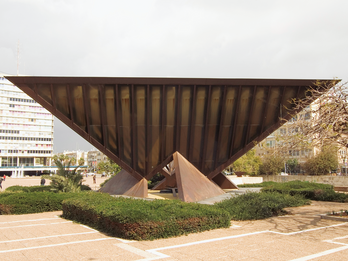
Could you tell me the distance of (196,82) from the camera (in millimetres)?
19172

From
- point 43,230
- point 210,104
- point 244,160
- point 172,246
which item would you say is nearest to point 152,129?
point 210,104

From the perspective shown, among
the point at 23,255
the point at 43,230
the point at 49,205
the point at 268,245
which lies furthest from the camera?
the point at 49,205

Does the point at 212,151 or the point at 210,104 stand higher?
the point at 210,104

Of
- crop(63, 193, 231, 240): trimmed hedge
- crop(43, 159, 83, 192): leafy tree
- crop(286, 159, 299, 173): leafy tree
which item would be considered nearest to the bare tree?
crop(63, 193, 231, 240): trimmed hedge

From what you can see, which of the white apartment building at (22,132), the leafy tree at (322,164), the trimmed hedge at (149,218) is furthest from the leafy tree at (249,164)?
the white apartment building at (22,132)

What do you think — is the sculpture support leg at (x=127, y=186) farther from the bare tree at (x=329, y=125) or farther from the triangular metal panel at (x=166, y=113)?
the bare tree at (x=329, y=125)

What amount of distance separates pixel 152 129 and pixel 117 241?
38.4ft

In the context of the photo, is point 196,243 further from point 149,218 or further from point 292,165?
point 292,165

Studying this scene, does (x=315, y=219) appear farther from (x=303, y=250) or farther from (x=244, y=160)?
(x=244, y=160)

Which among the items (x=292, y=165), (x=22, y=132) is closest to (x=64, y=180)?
(x=292, y=165)

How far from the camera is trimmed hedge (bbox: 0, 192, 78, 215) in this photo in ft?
51.0

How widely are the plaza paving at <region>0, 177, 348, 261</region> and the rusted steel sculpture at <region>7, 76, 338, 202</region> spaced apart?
784 cm

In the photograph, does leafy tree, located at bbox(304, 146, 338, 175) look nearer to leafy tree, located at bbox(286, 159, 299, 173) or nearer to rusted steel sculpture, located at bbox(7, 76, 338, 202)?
leafy tree, located at bbox(286, 159, 299, 173)

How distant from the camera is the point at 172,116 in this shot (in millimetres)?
20312
